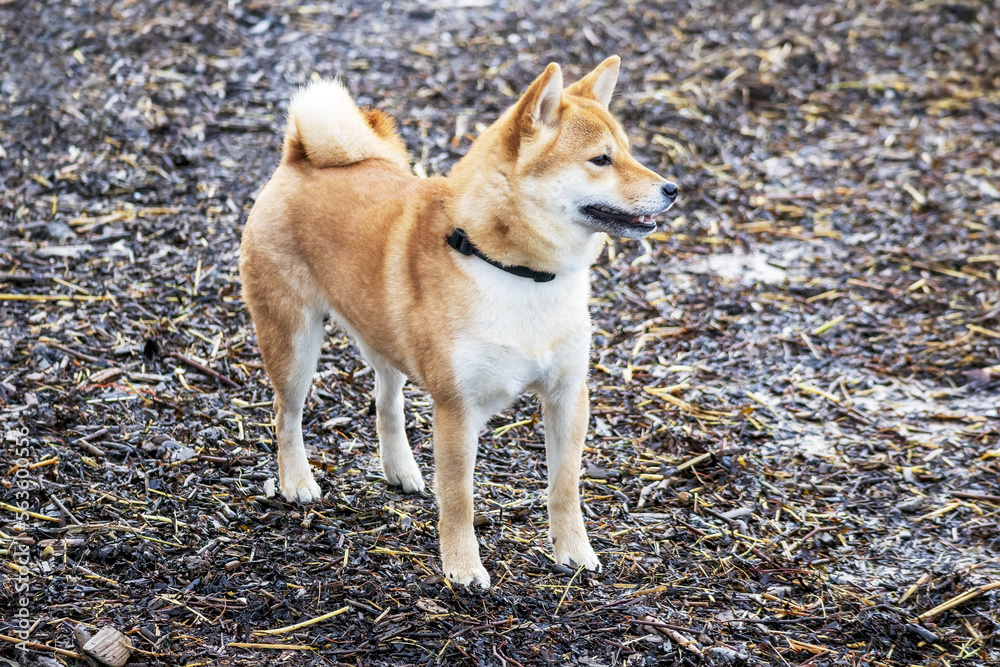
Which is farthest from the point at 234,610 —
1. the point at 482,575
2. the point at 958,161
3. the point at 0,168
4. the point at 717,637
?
the point at 958,161

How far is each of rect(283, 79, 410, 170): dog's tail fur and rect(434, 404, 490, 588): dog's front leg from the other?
1413 millimetres

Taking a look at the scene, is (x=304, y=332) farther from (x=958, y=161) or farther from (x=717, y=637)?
(x=958, y=161)

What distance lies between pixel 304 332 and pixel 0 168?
13.4 ft

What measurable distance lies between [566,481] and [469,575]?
565mm

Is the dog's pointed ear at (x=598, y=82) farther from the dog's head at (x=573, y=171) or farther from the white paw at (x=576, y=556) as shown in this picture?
the white paw at (x=576, y=556)

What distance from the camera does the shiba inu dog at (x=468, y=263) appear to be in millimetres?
3801

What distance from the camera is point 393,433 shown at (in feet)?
15.8

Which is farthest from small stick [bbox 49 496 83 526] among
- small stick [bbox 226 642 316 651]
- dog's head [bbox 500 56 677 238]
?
dog's head [bbox 500 56 677 238]

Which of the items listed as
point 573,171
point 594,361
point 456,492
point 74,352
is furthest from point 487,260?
point 74,352

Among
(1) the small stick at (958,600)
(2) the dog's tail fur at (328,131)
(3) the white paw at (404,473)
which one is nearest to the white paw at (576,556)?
(3) the white paw at (404,473)

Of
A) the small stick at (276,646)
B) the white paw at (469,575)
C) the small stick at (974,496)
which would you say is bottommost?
the small stick at (974,496)

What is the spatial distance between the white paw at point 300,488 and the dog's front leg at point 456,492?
2.75 feet

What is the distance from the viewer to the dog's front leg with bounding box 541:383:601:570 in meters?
4.11

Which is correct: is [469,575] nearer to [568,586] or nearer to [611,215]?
→ [568,586]
